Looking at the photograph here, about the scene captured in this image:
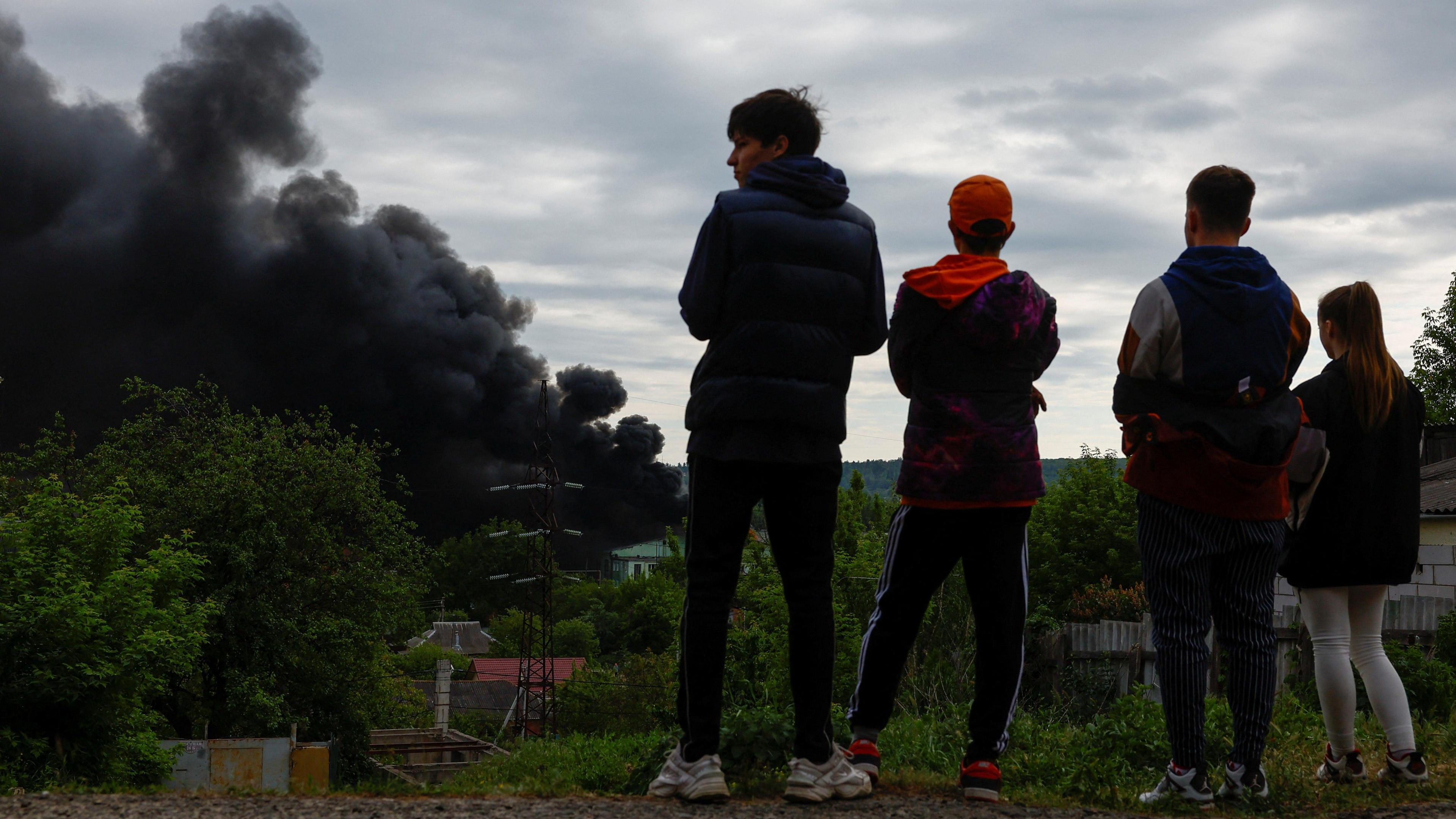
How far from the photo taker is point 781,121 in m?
3.43

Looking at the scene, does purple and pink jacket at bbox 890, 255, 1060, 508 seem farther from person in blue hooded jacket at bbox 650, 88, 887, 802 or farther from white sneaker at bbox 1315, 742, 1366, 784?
white sneaker at bbox 1315, 742, 1366, 784

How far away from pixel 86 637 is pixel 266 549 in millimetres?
10185

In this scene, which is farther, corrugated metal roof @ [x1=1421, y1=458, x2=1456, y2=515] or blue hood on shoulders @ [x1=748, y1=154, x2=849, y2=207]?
corrugated metal roof @ [x1=1421, y1=458, x2=1456, y2=515]

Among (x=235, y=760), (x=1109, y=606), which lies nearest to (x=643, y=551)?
(x=235, y=760)

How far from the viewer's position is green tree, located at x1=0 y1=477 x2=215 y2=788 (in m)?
18.4

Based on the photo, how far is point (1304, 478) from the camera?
3605 mm

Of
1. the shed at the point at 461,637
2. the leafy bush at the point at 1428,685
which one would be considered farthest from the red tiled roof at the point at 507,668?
the leafy bush at the point at 1428,685

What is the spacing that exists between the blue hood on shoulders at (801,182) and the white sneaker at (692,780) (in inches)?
64.0

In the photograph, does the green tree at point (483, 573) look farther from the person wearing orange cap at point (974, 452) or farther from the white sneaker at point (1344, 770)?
the person wearing orange cap at point (974, 452)

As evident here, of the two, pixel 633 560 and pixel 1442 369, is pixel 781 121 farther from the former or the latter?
pixel 633 560

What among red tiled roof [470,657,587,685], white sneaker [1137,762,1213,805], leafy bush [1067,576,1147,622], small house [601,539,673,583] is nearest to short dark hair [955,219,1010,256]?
white sneaker [1137,762,1213,805]

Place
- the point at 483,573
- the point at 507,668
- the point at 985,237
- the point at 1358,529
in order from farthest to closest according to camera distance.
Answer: the point at 483,573
the point at 507,668
the point at 1358,529
the point at 985,237

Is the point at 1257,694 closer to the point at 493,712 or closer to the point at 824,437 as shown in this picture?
the point at 824,437

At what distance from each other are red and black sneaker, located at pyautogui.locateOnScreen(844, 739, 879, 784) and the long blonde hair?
197 cm
